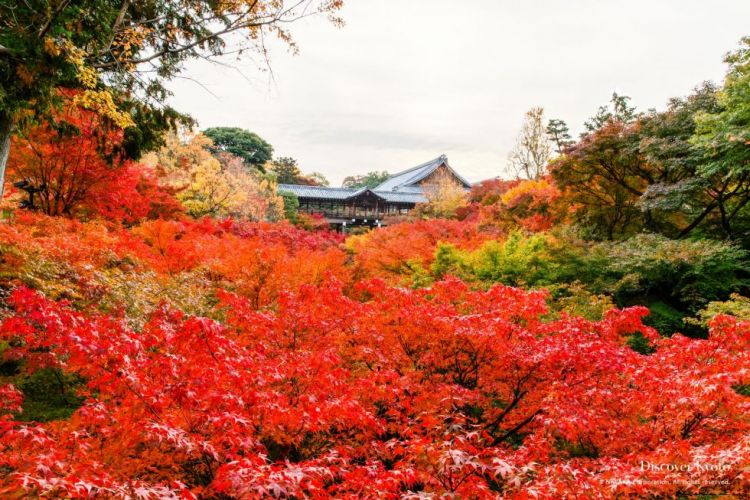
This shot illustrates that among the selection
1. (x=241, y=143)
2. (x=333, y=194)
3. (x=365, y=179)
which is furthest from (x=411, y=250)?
(x=365, y=179)

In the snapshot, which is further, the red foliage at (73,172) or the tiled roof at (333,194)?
the tiled roof at (333,194)

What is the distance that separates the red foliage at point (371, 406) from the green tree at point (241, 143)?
4375 cm

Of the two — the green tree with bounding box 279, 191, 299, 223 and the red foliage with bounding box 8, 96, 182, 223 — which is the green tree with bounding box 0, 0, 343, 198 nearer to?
the red foliage with bounding box 8, 96, 182, 223

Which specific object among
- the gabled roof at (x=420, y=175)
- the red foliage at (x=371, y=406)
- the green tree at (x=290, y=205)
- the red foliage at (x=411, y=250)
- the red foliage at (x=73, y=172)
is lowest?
the red foliage at (x=371, y=406)

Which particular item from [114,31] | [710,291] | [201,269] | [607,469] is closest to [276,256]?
[201,269]

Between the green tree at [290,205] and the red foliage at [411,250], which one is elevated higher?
the green tree at [290,205]

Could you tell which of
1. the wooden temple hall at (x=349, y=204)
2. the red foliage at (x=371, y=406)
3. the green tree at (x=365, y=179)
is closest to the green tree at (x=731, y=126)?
the red foliage at (x=371, y=406)

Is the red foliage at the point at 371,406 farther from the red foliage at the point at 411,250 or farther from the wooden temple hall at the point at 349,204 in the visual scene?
the wooden temple hall at the point at 349,204

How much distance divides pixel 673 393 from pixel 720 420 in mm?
408

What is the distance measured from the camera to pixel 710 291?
10.3 meters

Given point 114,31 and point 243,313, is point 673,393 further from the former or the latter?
point 114,31

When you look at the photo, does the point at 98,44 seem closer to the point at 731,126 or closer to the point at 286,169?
the point at 731,126

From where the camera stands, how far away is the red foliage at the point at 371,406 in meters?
2.94

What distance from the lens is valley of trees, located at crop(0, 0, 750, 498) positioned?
3.17 meters
